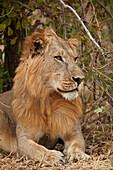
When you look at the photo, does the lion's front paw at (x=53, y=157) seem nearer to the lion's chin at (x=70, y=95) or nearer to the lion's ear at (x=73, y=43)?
the lion's chin at (x=70, y=95)

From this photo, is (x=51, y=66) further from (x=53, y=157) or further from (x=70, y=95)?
(x=53, y=157)

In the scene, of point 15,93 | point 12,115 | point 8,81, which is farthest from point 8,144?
point 8,81

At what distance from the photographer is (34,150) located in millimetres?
4078

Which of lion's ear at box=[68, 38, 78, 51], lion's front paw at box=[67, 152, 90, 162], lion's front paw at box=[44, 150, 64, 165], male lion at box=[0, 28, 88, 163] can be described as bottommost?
lion's front paw at box=[67, 152, 90, 162]

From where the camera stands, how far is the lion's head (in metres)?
4.07

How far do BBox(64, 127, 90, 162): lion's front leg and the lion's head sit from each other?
2.00 feet

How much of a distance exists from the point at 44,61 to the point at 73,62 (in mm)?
358

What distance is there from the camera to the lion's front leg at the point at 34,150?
3869 mm

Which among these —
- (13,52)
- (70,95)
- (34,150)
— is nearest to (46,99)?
(70,95)

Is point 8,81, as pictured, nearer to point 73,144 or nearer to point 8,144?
point 8,144

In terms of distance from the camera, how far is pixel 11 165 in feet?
12.5

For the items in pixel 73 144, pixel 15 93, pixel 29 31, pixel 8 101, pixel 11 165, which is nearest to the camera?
pixel 11 165

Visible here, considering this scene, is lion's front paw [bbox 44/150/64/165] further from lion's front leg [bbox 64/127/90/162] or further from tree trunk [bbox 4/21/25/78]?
tree trunk [bbox 4/21/25/78]

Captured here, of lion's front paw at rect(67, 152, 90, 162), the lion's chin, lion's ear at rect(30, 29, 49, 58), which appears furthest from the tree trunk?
lion's front paw at rect(67, 152, 90, 162)
